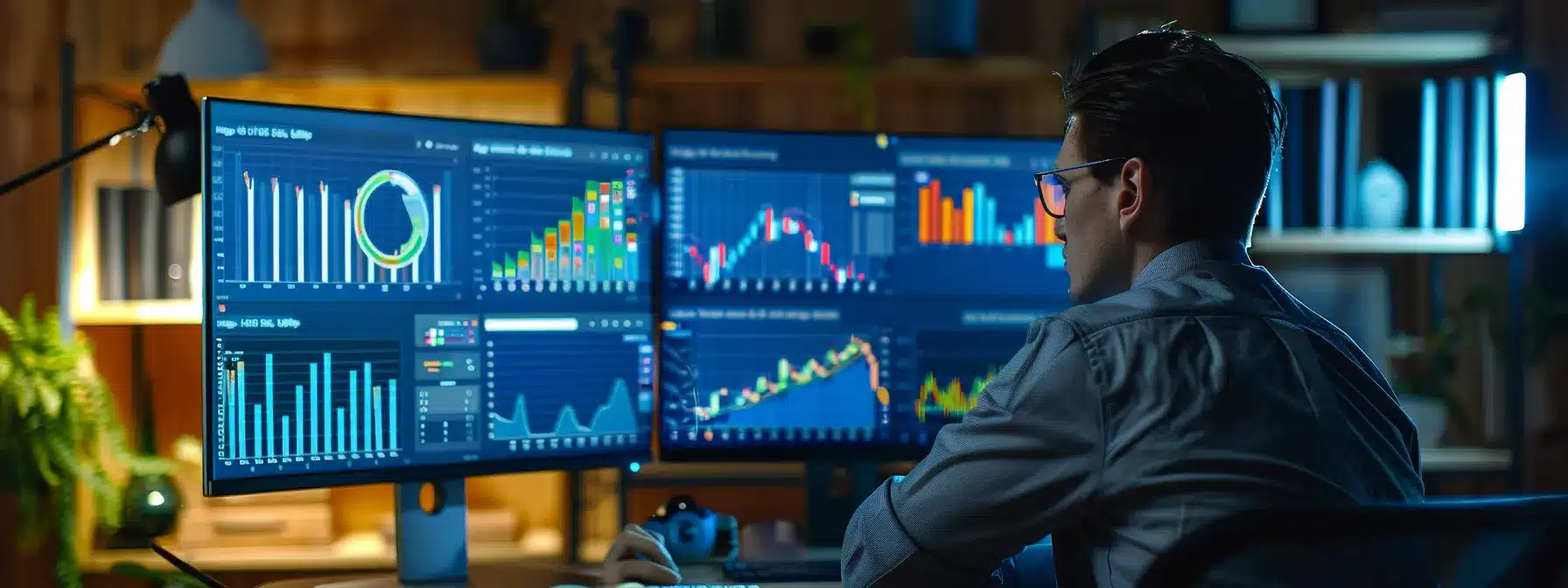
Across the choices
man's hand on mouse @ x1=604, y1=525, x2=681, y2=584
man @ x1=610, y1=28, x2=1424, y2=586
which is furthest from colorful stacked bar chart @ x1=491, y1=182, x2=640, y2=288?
man @ x1=610, y1=28, x2=1424, y2=586

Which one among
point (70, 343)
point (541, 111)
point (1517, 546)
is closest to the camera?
point (1517, 546)

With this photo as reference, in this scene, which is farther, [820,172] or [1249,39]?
[1249,39]

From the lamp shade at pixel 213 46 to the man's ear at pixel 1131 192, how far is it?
168 centimetres

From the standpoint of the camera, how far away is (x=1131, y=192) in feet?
3.46

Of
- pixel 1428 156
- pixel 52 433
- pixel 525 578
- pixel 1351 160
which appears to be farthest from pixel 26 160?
pixel 1428 156

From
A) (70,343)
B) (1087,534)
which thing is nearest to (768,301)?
(1087,534)

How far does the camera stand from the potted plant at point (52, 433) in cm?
187

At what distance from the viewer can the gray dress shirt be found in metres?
0.90

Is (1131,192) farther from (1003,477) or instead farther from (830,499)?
(830,499)

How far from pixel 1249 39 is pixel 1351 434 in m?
1.47

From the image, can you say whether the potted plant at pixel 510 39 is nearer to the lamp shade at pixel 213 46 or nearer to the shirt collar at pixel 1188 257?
the lamp shade at pixel 213 46

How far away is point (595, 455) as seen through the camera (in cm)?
153

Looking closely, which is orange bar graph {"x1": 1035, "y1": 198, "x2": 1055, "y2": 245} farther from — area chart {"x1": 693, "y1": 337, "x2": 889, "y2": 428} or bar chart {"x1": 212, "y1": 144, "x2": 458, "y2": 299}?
bar chart {"x1": 212, "y1": 144, "x2": 458, "y2": 299}

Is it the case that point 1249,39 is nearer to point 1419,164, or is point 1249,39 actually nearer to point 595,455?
point 1419,164
